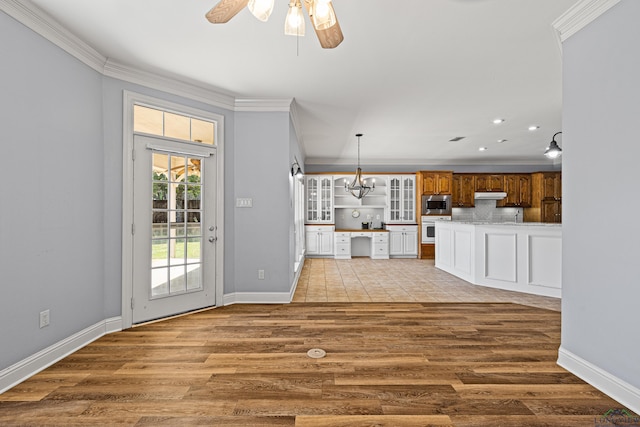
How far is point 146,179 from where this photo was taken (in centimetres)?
319

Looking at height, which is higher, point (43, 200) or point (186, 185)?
point (186, 185)

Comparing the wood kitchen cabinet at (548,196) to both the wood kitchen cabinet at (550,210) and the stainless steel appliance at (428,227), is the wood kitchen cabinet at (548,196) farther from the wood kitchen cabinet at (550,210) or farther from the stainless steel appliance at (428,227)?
the stainless steel appliance at (428,227)

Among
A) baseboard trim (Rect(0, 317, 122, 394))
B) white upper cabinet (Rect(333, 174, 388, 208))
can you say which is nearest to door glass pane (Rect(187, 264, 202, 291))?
baseboard trim (Rect(0, 317, 122, 394))

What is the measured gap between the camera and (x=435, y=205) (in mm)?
7941

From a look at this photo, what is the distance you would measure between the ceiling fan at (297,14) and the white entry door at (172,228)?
2.20 meters

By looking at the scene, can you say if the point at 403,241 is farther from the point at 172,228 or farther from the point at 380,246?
the point at 172,228

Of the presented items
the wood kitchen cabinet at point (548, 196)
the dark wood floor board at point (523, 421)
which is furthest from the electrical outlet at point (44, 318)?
the wood kitchen cabinet at point (548, 196)

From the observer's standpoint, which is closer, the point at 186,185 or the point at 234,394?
the point at 234,394

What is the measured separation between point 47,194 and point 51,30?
1285mm

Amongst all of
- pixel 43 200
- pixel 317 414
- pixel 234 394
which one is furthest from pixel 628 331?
pixel 43 200

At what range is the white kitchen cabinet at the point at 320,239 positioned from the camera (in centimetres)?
787

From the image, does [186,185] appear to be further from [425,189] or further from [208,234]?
[425,189]

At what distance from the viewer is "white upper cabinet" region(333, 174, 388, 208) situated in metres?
8.20

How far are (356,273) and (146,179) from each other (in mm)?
4042
